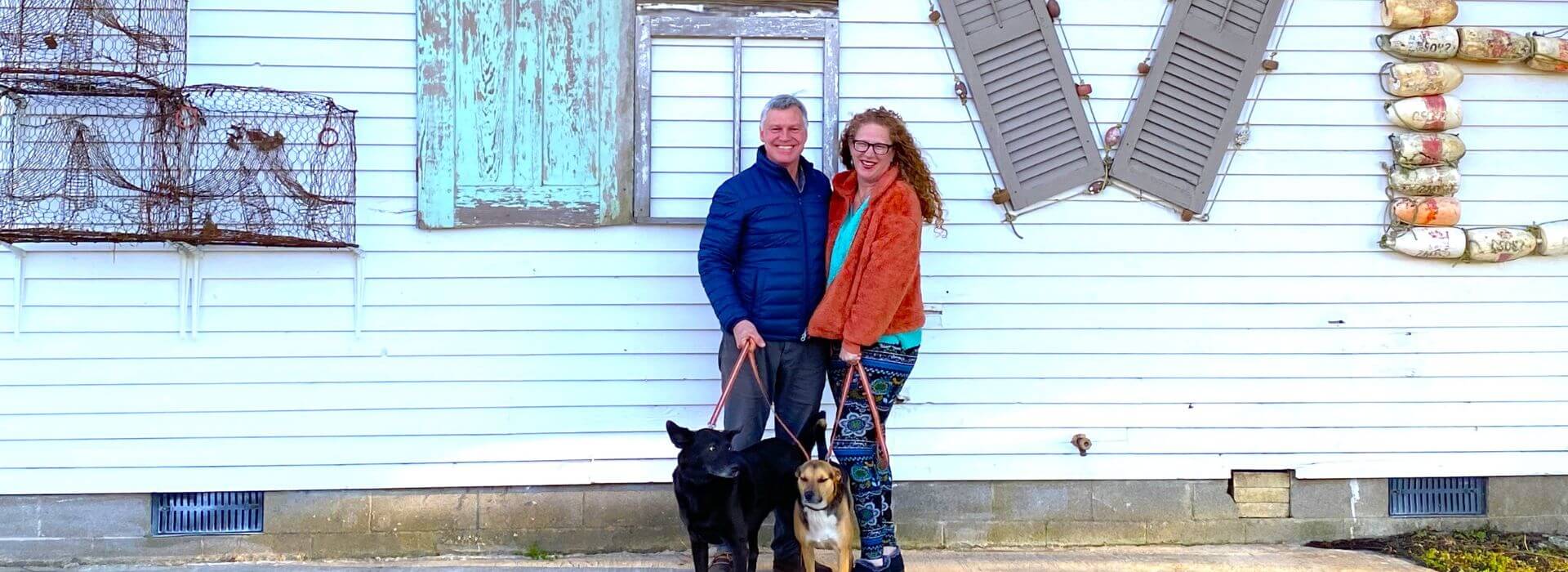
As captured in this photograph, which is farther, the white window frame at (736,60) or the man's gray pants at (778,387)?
the white window frame at (736,60)

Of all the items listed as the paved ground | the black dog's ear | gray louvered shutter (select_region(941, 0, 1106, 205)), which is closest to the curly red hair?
gray louvered shutter (select_region(941, 0, 1106, 205))

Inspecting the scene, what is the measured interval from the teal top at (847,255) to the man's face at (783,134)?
29 cm

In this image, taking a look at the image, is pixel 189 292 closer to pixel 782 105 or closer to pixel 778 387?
pixel 778 387

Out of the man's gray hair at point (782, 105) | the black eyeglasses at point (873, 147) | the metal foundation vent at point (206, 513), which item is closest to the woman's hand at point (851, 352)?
the black eyeglasses at point (873, 147)

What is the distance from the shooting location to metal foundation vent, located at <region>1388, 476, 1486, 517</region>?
5137 millimetres

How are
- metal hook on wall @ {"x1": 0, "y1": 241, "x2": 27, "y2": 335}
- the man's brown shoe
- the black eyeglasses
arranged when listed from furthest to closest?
metal hook on wall @ {"x1": 0, "y1": 241, "x2": 27, "y2": 335} < the man's brown shoe < the black eyeglasses

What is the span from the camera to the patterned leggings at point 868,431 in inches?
162

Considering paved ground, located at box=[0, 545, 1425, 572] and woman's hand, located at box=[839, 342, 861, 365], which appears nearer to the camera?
woman's hand, located at box=[839, 342, 861, 365]

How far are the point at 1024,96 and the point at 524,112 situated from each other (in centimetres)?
191

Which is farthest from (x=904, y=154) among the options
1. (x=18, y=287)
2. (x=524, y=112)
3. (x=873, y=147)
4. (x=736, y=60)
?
(x=18, y=287)

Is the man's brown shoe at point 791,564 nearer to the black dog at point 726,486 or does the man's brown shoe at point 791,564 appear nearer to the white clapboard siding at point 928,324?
the black dog at point 726,486

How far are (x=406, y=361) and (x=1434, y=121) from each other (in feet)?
13.4

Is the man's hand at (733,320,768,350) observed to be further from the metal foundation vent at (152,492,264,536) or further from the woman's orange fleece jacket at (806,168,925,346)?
Answer: the metal foundation vent at (152,492,264,536)

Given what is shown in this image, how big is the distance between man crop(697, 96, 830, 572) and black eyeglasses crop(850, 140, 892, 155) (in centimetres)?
23
